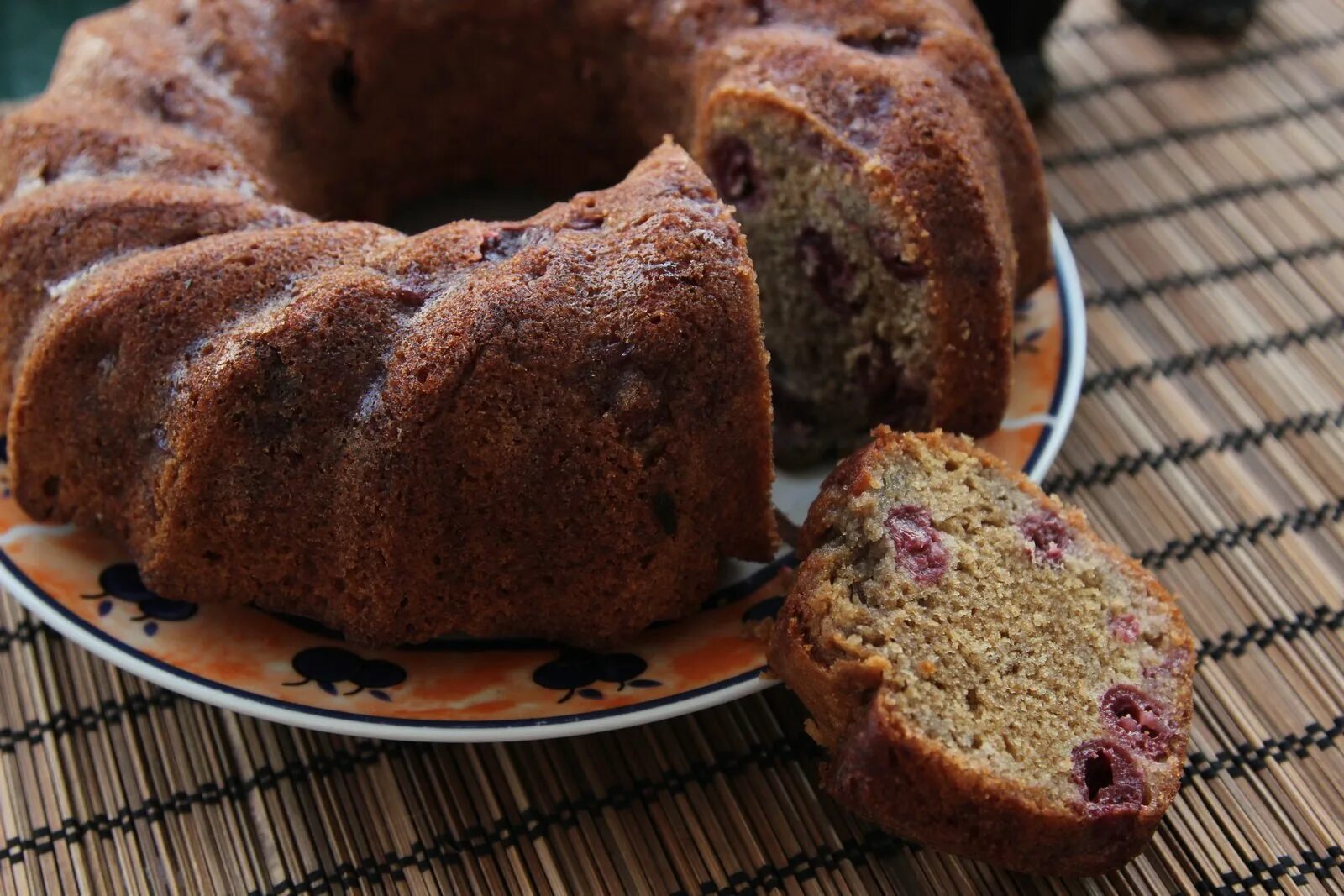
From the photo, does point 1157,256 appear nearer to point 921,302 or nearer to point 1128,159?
point 1128,159

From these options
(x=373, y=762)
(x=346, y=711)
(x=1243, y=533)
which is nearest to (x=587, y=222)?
(x=346, y=711)

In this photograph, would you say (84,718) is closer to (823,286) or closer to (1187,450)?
(823,286)

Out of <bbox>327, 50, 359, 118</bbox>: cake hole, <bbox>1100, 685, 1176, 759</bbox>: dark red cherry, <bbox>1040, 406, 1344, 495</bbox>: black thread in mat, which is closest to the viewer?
<bbox>1100, 685, 1176, 759</bbox>: dark red cherry

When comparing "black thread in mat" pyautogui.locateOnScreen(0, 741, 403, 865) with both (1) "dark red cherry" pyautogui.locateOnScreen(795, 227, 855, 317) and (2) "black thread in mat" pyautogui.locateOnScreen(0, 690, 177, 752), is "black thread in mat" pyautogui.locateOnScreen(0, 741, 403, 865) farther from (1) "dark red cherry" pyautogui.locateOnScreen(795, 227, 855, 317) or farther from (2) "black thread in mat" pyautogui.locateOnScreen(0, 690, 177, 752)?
(1) "dark red cherry" pyautogui.locateOnScreen(795, 227, 855, 317)

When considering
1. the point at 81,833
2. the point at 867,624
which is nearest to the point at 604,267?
the point at 867,624

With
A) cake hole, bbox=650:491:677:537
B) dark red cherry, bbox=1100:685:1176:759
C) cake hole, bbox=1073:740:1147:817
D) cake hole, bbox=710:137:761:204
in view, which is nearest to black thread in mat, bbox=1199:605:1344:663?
dark red cherry, bbox=1100:685:1176:759

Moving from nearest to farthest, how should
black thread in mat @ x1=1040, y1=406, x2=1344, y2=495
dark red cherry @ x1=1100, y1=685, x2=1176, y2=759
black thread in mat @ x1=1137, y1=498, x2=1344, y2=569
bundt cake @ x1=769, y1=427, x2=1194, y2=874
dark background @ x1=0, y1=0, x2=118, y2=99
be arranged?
bundt cake @ x1=769, y1=427, x2=1194, y2=874 → dark red cherry @ x1=1100, y1=685, x2=1176, y2=759 → black thread in mat @ x1=1137, y1=498, x2=1344, y2=569 → black thread in mat @ x1=1040, y1=406, x2=1344, y2=495 → dark background @ x1=0, y1=0, x2=118, y2=99

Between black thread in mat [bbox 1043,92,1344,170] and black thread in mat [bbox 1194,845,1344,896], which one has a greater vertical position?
black thread in mat [bbox 1043,92,1344,170]
